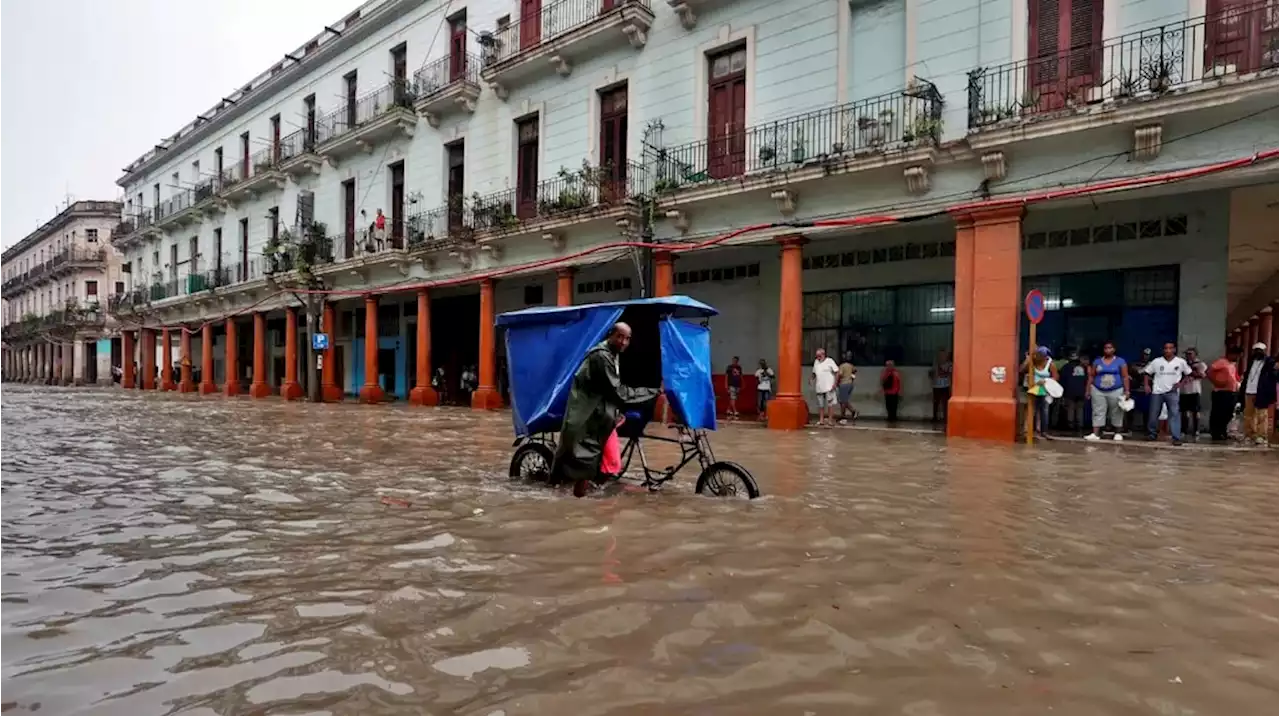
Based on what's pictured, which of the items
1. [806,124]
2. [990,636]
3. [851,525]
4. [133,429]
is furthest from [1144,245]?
[133,429]

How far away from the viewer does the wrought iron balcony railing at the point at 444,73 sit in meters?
22.1

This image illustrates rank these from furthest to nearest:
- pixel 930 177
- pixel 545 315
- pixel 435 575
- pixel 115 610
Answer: pixel 930 177 → pixel 545 315 → pixel 435 575 → pixel 115 610

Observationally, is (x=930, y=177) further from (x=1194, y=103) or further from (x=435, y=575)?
(x=435, y=575)

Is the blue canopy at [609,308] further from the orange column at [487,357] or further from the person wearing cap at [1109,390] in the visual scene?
the orange column at [487,357]

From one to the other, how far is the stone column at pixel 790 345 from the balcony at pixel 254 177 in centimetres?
2325

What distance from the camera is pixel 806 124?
584 inches

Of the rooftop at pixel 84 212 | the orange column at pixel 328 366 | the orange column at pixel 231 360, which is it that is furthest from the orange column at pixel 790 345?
the rooftop at pixel 84 212

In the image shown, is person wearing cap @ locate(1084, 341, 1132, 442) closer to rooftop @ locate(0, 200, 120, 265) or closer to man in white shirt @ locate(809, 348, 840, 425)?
man in white shirt @ locate(809, 348, 840, 425)

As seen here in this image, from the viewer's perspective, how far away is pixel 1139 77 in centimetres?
1083

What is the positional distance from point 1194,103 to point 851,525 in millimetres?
8894

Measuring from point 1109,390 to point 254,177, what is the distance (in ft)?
102

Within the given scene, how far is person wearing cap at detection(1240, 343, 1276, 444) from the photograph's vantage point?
11641 millimetres

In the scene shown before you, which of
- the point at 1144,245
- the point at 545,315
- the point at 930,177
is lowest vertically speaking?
the point at 545,315

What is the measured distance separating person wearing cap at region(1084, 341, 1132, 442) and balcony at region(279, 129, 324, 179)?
26.0 m
